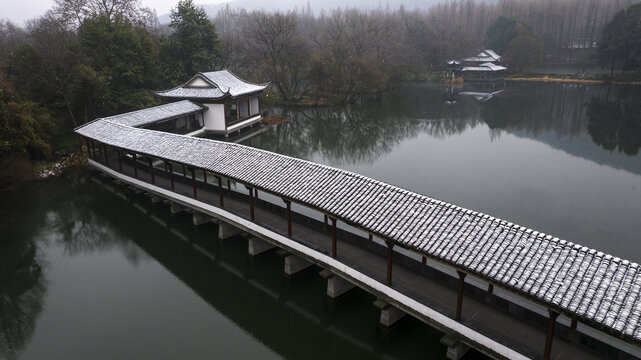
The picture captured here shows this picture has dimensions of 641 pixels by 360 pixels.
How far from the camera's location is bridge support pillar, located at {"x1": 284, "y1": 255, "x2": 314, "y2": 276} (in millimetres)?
12977

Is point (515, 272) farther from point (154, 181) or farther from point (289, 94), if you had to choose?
point (289, 94)

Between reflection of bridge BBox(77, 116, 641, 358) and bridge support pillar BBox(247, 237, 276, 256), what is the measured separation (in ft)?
0.15

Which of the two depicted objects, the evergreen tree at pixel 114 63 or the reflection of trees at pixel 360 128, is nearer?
the reflection of trees at pixel 360 128

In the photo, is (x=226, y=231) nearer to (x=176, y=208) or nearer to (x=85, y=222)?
(x=176, y=208)

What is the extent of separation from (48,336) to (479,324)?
1038cm

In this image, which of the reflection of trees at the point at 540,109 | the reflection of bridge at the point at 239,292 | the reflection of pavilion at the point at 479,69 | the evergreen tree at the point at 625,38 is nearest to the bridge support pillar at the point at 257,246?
the reflection of bridge at the point at 239,292

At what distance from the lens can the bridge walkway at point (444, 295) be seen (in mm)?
8406

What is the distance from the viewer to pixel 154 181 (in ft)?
60.9

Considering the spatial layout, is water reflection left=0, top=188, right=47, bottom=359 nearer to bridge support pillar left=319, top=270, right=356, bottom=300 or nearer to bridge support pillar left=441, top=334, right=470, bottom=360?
bridge support pillar left=319, top=270, right=356, bottom=300

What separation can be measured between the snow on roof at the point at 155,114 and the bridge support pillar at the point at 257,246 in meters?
12.6

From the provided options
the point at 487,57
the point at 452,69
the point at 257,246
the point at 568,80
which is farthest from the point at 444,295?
the point at 487,57

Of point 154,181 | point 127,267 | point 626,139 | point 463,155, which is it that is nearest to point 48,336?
point 127,267

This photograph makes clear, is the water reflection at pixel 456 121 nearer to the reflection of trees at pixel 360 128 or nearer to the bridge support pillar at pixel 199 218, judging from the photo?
the reflection of trees at pixel 360 128

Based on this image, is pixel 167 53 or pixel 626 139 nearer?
pixel 626 139
